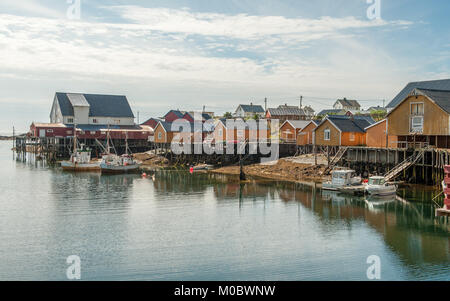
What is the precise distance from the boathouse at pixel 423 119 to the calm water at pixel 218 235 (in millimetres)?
5632

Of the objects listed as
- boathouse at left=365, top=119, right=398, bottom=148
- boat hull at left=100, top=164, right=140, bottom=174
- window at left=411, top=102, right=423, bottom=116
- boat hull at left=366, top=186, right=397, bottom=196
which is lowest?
boat hull at left=366, top=186, right=397, bottom=196

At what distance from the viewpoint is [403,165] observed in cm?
3978

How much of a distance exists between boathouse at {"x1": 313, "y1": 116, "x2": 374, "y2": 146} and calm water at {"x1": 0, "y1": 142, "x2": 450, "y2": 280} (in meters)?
11.5

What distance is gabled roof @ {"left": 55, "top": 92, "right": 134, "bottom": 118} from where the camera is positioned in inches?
3450

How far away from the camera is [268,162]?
5544cm

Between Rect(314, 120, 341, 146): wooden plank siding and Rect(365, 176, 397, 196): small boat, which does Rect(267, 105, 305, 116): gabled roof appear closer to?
Rect(314, 120, 341, 146): wooden plank siding

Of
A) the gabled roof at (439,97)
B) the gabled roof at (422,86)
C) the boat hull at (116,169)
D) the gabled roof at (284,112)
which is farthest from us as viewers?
the gabled roof at (284,112)

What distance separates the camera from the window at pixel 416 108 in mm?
40125

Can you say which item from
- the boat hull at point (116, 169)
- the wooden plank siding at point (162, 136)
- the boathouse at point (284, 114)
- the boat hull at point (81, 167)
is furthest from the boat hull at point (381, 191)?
the boathouse at point (284, 114)

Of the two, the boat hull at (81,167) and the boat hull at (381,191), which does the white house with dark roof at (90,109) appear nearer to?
the boat hull at (81,167)

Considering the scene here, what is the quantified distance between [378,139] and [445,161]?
34.9ft

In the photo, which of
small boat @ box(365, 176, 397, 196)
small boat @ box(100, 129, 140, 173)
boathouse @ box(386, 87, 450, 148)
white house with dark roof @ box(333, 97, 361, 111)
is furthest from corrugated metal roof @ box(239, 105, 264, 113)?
small boat @ box(365, 176, 397, 196)
